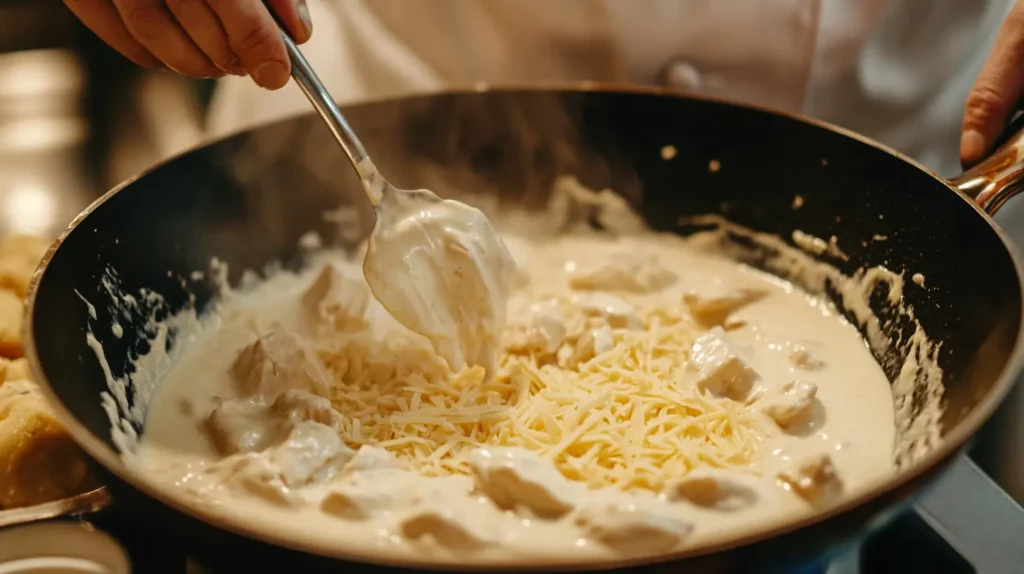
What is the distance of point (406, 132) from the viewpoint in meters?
1.92

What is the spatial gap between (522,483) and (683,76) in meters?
1.11

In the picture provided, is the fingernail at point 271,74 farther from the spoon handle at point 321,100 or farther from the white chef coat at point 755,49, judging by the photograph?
the white chef coat at point 755,49

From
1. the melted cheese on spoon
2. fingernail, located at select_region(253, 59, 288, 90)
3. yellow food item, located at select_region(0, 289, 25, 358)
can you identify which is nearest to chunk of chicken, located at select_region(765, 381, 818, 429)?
the melted cheese on spoon

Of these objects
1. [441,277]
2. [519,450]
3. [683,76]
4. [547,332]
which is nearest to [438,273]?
[441,277]

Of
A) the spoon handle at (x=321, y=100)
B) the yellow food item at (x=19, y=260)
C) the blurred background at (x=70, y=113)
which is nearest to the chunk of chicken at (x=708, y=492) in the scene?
the spoon handle at (x=321, y=100)

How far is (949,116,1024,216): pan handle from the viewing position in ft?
4.29

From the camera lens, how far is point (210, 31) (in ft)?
4.04

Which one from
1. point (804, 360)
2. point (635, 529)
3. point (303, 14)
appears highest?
point (303, 14)

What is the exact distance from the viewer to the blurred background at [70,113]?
2.34 m

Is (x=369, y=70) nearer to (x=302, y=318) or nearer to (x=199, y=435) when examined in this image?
(x=302, y=318)

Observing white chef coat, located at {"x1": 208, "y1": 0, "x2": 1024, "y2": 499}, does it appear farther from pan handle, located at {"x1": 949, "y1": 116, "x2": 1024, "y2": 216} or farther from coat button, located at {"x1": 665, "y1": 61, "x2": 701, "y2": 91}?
pan handle, located at {"x1": 949, "y1": 116, "x2": 1024, "y2": 216}

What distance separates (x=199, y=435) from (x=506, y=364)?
51 centimetres

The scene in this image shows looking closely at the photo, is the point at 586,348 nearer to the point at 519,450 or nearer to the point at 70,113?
the point at 519,450

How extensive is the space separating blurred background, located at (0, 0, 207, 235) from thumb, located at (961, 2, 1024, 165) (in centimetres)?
195
